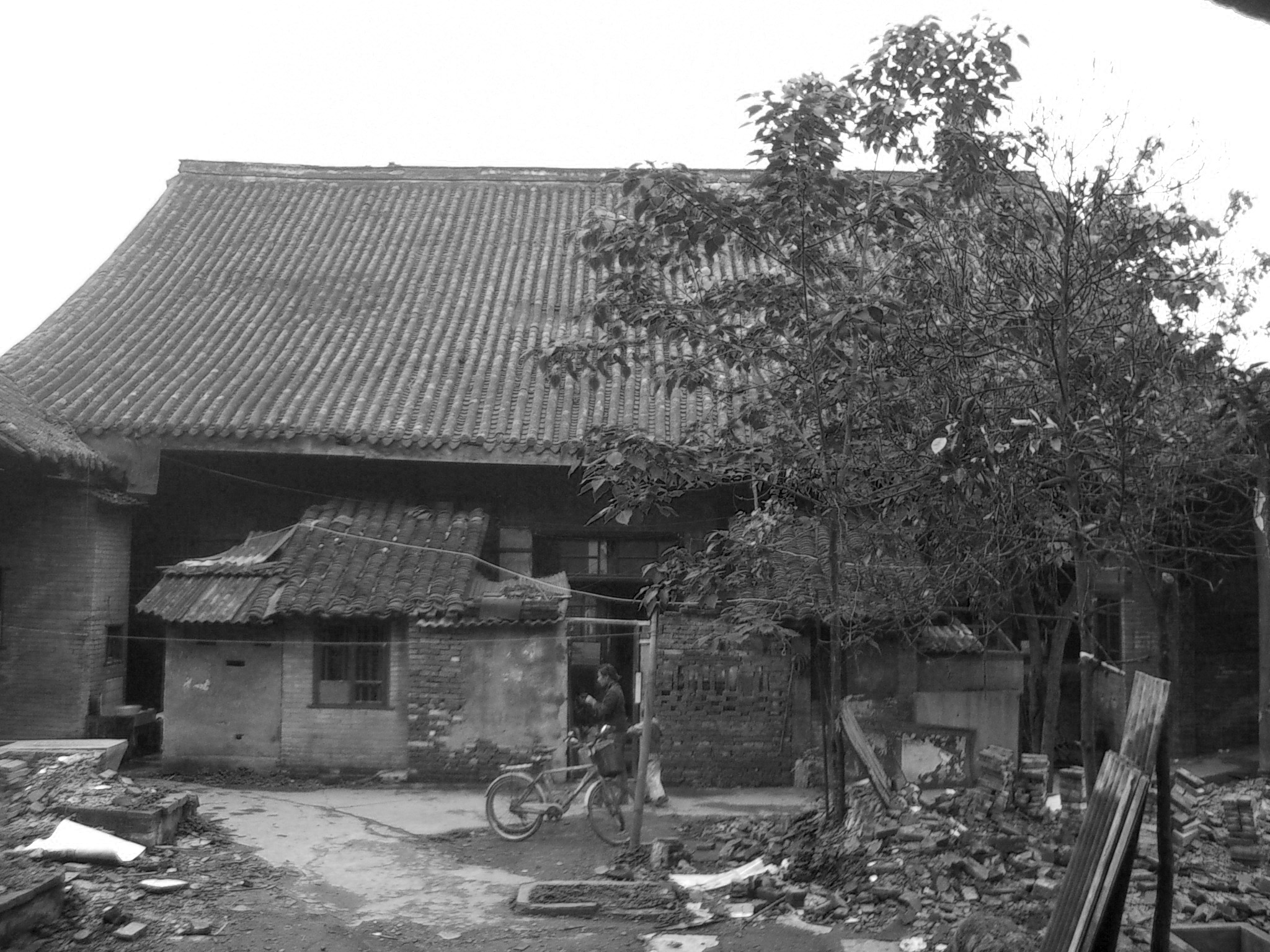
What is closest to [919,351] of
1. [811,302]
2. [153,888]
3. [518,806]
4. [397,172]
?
[811,302]

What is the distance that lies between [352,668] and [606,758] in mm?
3883

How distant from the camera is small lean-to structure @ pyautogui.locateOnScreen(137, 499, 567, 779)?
12469mm

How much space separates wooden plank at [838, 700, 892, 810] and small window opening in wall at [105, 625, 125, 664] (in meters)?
8.47

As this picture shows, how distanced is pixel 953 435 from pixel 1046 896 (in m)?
3.12

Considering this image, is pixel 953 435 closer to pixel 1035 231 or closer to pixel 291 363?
pixel 1035 231

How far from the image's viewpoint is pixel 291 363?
48.6 ft

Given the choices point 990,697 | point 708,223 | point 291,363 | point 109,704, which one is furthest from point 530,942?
point 291,363

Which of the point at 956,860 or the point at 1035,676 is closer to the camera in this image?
the point at 956,860

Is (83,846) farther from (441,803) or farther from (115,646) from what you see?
(115,646)

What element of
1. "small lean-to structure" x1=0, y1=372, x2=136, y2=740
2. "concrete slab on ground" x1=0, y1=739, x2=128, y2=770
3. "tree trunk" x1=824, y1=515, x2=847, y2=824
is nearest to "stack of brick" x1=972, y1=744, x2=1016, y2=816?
"tree trunk" x1=824, y1=515, x2=847, y2=824

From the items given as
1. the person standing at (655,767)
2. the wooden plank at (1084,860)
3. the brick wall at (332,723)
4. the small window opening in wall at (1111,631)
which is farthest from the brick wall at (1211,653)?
the wooden plank at (1084,860)

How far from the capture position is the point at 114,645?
13.9m

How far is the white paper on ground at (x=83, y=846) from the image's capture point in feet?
27.5

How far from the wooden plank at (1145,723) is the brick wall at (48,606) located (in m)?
11.7
